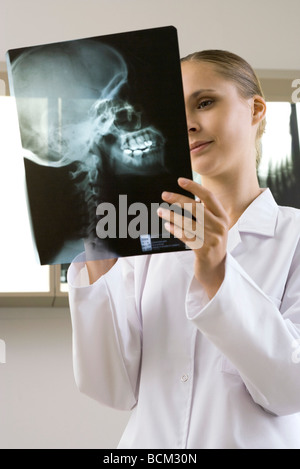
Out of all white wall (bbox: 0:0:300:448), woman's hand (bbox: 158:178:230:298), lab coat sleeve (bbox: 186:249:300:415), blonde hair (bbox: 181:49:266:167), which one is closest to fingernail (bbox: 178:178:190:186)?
woman's hand (bbox: 158:178:230:298)

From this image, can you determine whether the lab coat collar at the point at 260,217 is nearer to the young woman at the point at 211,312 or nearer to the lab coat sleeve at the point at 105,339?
the young woman at the point at 211,312

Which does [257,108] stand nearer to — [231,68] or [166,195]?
[231,68]

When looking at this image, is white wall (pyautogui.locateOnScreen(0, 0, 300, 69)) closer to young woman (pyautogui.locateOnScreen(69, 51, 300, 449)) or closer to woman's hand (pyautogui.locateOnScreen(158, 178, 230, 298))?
young woman (pyautogui.locateOnScreen(69, 51, 300, 449))

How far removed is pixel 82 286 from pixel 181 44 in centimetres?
139

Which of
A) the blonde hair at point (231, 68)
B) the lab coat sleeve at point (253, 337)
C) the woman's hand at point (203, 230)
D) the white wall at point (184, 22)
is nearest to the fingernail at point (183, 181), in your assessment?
the woman's hand at point (203, 230)

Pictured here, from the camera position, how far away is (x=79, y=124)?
0.91 meters

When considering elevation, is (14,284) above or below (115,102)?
below

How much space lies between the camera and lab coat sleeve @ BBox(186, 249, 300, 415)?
0.84 metres

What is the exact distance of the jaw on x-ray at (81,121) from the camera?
2.95 feet

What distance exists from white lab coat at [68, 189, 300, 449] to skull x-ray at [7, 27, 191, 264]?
77mm

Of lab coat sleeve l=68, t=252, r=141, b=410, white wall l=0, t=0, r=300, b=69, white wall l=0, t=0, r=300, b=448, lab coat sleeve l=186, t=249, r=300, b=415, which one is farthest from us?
white wall l=0, t=0, r=300, b=69

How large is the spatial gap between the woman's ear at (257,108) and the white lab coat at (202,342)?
121mm

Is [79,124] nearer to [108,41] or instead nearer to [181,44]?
[108,41]

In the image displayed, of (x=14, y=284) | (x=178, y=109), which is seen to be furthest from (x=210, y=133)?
(x=14, y=284)
